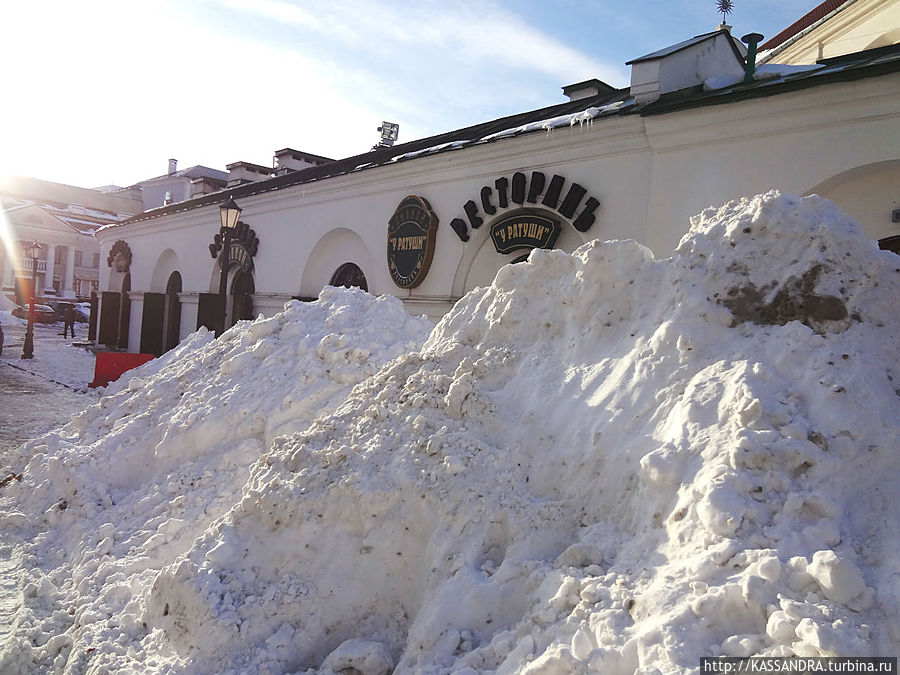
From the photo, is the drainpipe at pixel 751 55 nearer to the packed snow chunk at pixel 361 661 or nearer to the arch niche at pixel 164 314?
the packed snow chunk at pixel 361 661

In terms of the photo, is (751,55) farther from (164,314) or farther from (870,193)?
(164,314)

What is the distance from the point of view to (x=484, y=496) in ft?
10.0

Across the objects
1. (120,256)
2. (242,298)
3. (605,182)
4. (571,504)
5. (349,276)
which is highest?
(605,182)

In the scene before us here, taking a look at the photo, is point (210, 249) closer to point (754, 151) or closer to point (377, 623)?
point (754, 151)

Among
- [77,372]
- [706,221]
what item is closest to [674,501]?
[706,221]

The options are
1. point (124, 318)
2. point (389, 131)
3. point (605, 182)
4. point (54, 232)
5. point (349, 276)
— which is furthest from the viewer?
point (54, 232)

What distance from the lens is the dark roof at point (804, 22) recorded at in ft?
53.3

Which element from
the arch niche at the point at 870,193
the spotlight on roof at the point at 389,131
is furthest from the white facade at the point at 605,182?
the spotlight on roof at the point at 389,131

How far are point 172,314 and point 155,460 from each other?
46.3ft

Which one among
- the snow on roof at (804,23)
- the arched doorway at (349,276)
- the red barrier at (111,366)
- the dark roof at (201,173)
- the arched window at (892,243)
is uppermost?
the snow on roof at (804,23)

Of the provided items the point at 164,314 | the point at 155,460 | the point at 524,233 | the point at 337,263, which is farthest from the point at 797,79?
the point at 164,314

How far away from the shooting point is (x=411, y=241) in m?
10.7

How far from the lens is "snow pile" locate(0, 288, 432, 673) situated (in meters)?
3.84

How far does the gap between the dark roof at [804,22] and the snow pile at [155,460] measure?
1584cm
